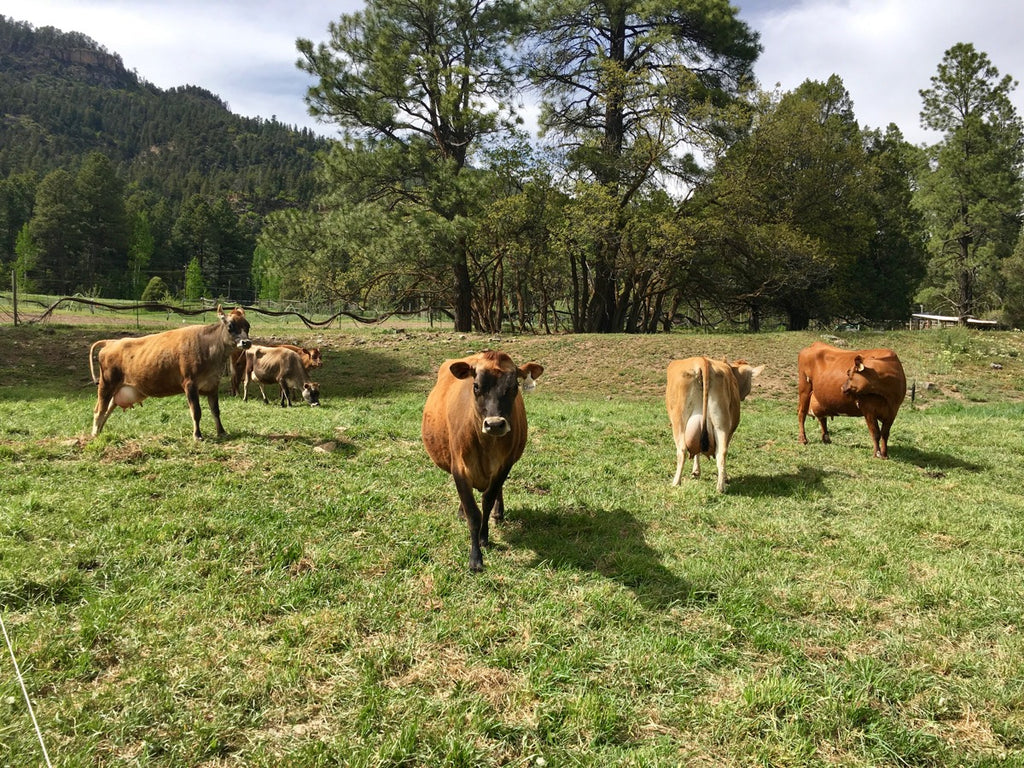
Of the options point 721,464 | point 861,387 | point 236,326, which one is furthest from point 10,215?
point 861,387

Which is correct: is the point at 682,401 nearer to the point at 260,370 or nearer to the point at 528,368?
the point at 528,368

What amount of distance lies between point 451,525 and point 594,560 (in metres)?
1.33

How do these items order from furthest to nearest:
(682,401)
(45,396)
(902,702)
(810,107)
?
(810,107) < (45,396) < (682,401) < (902,702)

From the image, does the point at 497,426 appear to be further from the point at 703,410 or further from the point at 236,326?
the point at 236,326

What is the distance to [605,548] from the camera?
4.66 meters

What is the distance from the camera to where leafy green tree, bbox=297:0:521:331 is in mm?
21438

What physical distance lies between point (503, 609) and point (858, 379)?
6.78 m

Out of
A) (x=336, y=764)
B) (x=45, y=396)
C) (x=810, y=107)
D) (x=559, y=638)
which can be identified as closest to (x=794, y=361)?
(x=810, y=107)

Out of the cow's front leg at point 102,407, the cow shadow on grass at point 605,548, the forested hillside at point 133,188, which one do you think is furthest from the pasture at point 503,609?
the forested hillside at point 133,188

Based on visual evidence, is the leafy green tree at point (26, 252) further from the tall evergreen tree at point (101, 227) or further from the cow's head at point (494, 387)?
the cow's head at point (494, 387)

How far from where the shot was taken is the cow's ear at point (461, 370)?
4363mm

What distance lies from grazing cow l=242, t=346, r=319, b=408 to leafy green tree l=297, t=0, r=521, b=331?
9.41 meters

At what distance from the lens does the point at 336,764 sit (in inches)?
93.6

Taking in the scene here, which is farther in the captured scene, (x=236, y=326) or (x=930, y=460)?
(x=930, y=460)
